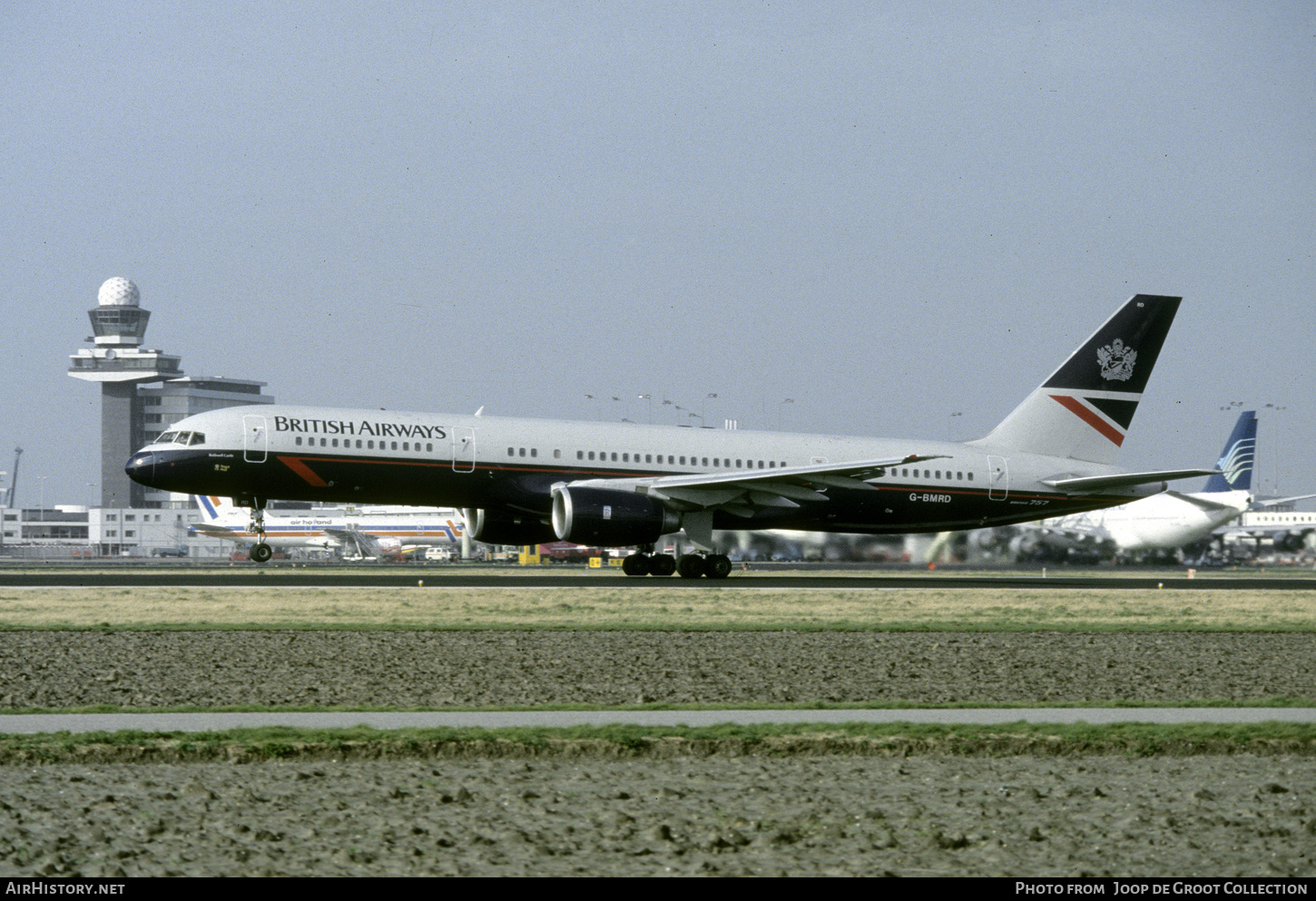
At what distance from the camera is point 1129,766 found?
1052 cm

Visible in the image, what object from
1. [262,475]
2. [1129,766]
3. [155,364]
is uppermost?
[155,364]

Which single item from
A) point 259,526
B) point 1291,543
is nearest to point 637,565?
point 259,526

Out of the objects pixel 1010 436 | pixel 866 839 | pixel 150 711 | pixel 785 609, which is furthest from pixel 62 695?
pixel 1010 436

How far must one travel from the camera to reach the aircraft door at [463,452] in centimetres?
3562

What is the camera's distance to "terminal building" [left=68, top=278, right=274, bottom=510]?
17225 centimetres

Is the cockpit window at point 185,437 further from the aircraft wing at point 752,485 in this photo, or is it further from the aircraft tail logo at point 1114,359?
the aircraft tail logo at point 1114,359

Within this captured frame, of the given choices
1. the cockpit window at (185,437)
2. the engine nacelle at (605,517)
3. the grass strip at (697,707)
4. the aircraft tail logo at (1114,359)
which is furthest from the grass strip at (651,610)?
the aircraft tail logo at (1114,359)

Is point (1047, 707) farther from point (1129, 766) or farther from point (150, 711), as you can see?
point (150, 711)

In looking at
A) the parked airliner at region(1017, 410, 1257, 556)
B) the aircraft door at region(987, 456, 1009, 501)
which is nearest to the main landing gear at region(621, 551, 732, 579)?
the aircraft door at region(987, 456, 1009, 501)

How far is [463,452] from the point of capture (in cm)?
3566

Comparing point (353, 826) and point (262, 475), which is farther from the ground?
point (262, 475)

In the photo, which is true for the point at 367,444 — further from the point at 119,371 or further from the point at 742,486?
the point at 119,371
